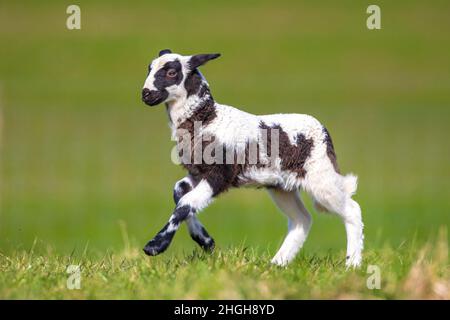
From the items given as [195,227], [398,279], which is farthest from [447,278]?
[195,227]

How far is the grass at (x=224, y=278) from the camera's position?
320 inches

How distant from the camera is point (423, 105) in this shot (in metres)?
35.6

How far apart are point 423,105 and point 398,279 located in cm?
2770

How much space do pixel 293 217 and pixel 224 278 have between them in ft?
7.18

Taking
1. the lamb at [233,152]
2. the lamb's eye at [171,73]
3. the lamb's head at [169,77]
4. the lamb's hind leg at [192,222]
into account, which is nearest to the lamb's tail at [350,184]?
the lamb at [233,152]

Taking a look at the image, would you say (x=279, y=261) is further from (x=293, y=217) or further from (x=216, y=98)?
(x=216, y=98)


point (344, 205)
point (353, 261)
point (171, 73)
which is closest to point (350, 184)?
point (344, 205)

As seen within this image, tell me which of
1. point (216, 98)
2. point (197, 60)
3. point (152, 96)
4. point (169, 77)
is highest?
point (197, 60)

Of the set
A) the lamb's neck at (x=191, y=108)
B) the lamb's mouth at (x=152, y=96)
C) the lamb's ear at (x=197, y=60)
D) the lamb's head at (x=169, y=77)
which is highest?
the lamb's ear at (x=197, y=60)

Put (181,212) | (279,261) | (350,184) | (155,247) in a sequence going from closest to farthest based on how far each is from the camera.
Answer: (155,247), (181,212), (279,261), (350,184)

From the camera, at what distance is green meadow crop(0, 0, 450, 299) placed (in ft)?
28.8

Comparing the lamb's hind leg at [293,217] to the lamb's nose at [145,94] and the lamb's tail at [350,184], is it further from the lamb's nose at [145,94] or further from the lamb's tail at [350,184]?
the lamb's nose at [145,94]

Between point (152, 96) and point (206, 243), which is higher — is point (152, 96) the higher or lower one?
the higher one

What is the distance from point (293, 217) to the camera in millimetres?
10234
